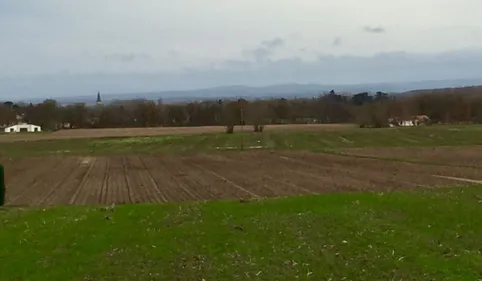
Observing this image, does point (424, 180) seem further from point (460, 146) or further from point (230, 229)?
point (460, 146)

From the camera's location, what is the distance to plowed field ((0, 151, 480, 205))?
3191cm

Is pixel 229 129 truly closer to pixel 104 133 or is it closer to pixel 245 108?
pixel 245 108

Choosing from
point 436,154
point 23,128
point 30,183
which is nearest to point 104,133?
point 23,128

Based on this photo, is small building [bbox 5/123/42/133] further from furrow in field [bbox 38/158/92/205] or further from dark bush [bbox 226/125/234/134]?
furrow in field [bbox 38/158/92/205]

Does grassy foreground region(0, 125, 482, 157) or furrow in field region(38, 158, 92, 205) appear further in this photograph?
grassy foreground region(0, 125, 482, 157)

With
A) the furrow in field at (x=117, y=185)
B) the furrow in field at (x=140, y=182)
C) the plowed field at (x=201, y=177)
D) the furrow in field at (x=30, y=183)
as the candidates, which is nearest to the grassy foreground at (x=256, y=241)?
the furrow in field at (x=117, y=185)

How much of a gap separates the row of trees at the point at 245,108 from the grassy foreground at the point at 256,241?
8661 centimetres

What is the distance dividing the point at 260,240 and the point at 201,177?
87.6 feet

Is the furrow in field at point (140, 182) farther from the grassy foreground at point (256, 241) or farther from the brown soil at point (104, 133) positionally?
the brown soil at point (104, 133)

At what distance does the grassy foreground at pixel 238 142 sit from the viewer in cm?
6838

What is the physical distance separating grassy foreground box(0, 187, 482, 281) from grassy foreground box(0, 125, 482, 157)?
46.7m

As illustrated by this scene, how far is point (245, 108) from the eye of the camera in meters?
104

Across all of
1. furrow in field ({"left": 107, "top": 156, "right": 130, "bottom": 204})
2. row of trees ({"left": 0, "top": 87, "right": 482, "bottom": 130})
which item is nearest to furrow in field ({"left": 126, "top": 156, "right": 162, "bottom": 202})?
furrow in field ({"left": 107, "top": 156, "right": 130, "bottom": 204})

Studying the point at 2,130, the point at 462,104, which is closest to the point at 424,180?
the point at 462,104
